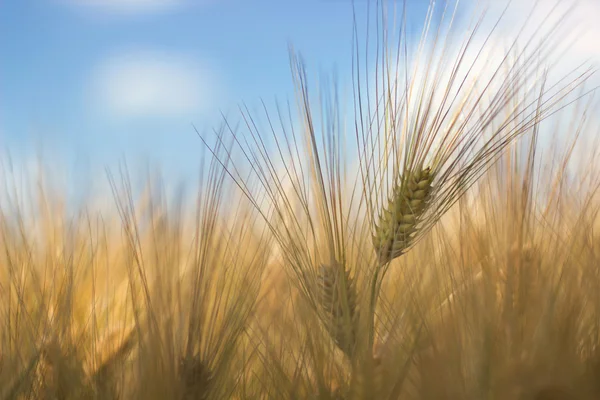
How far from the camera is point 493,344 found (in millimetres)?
1031

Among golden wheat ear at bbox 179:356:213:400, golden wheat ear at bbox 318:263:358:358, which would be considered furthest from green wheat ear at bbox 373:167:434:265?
golden wheat ear at bbox 179:356:213:400

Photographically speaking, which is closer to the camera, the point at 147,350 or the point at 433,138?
the point at 147,350

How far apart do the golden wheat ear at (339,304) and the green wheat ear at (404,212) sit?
0.08 metres

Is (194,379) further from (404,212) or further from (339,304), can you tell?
(404,212)

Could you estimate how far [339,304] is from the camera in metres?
1.12

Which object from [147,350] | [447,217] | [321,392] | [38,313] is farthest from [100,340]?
[447,217]

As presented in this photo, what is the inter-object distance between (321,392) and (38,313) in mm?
553

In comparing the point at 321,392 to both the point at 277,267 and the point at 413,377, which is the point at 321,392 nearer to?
the point at 413,377

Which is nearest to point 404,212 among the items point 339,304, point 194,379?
point 339,304

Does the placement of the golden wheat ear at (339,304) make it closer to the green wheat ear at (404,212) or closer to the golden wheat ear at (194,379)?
the green wheat ear at (404,212)

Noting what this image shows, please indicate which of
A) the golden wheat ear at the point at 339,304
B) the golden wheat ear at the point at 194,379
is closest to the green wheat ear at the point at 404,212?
the golden wheat ear at the point at 339,304

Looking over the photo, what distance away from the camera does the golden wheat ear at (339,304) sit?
1.10 metres

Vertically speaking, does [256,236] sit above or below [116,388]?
above

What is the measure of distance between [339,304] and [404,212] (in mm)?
197
